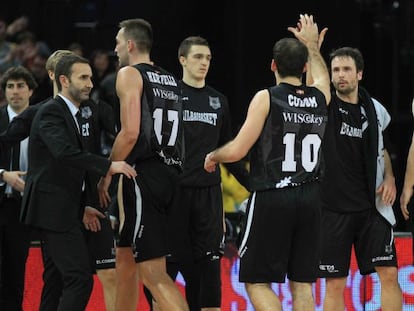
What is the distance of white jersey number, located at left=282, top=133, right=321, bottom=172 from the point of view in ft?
27.0

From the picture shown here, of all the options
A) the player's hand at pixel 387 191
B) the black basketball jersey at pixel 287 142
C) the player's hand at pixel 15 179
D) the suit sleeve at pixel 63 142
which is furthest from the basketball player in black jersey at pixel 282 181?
the player's hand at pixel 15 179

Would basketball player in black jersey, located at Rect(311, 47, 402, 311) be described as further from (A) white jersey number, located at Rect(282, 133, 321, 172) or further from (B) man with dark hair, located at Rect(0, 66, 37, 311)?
(B) man with dark hair, located at Rect(0, 66, 37, 311)

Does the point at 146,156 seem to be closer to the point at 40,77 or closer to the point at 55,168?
the point at 55,168

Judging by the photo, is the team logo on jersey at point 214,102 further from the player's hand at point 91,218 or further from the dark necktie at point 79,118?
the player's hand at point 91,218

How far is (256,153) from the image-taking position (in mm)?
8281

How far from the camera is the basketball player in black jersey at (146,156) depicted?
334 inches

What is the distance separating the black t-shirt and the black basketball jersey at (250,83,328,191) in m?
1.24

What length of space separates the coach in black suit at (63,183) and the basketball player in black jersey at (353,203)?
2073mm

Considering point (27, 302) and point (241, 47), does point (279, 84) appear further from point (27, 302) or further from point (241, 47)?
point (241, 47)

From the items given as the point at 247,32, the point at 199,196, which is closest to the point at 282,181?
the point at 199,196

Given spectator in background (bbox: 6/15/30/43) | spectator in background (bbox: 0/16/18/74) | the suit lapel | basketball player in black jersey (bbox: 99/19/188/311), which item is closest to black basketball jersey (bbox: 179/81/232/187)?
basketball player in black jersey (bbox: 99/19/188/311)

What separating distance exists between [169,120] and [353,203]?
6.06 feet

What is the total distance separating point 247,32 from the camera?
15500mm

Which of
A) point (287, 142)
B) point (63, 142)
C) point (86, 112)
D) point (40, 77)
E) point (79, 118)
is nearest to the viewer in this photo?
point (287, 142)
